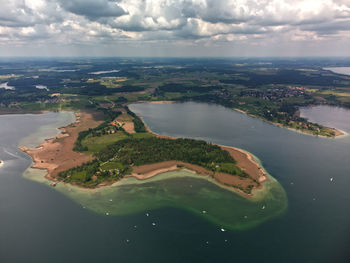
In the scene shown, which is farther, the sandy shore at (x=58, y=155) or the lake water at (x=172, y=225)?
the sandy shore at (x=58, y=155)

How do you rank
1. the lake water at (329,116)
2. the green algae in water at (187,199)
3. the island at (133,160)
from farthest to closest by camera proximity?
1. the lake water at (329,116)
2. the island at (133,160)
3. the green algae in water at (187,199)

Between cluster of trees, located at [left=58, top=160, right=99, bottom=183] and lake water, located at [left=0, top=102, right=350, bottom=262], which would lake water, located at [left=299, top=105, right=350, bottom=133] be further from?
cluster of trees, located at [left=58, top=160, right=99, bottom=183]

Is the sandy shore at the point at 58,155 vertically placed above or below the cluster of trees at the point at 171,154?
below

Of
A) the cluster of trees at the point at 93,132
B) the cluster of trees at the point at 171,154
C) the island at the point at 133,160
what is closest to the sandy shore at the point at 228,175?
the island at the point at 133,160

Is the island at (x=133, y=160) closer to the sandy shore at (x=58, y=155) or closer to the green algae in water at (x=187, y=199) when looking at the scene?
the sandy shore at (x=58, y=155)

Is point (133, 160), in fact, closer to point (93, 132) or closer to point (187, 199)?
point (187, 199)

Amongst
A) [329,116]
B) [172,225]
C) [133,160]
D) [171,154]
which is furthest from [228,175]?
[329,116]

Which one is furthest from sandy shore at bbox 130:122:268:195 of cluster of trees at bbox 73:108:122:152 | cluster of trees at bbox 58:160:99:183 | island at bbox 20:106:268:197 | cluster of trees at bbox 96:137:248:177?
cluster of trees at bbox 73:108:122:152
